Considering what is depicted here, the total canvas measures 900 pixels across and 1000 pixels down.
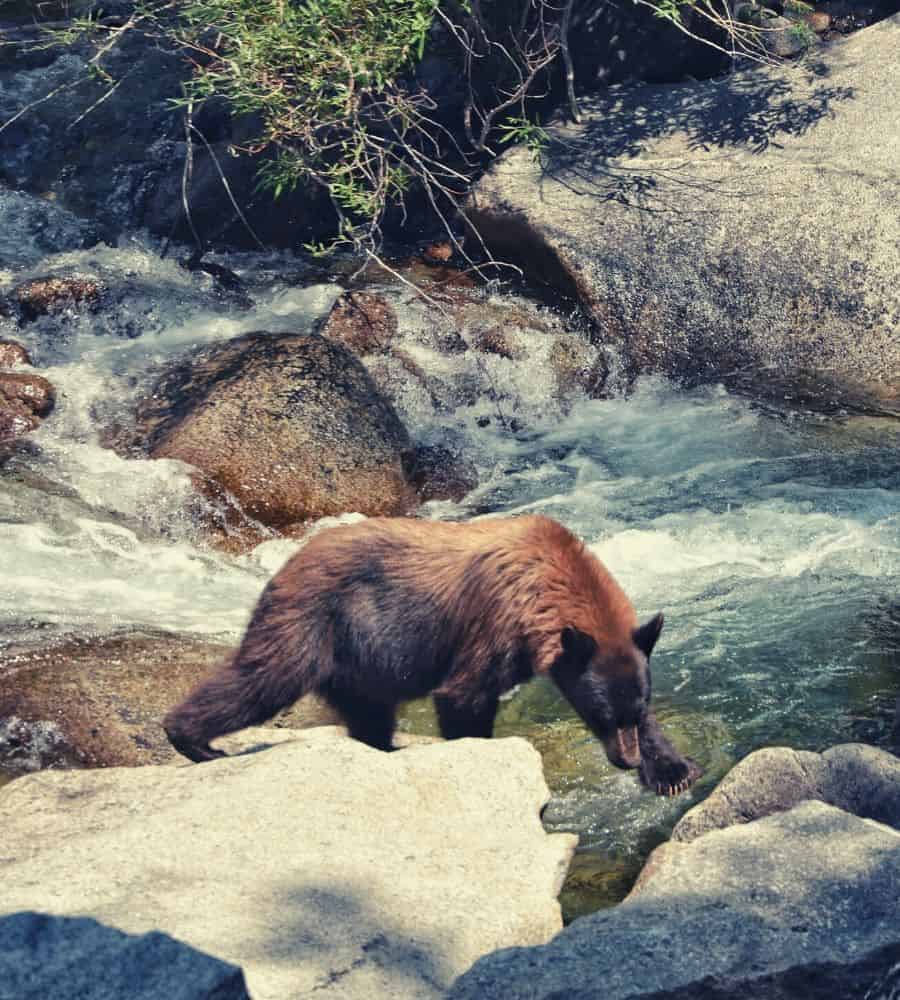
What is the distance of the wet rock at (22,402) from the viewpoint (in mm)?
9477

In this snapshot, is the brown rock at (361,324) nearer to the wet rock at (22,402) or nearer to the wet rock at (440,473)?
the wet rock at (440,473)

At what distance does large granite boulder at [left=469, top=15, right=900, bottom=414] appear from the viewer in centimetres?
1069

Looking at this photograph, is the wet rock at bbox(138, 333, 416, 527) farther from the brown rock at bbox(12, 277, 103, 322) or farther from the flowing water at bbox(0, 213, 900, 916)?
the brown rock at bbox(12, 277, 103, 322)

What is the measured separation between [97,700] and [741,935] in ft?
11.0

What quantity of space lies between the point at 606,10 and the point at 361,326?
14.1 ft

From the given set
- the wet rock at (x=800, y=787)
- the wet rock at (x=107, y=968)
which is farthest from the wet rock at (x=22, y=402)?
the wet rock at (x=107, y=968)

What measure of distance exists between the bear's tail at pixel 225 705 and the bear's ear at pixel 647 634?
146cm

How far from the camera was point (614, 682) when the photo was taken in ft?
19.0

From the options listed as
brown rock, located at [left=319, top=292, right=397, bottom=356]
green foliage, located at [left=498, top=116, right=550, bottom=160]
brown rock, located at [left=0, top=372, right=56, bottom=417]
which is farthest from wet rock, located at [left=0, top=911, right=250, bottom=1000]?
green foliage, located at [left=498, top=116, right=550, bottom=160]

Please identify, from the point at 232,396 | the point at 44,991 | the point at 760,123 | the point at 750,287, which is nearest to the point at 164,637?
the point at 232,396

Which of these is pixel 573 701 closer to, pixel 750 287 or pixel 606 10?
pixel 750 287

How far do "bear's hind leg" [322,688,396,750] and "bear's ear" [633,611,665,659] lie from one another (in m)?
1.18

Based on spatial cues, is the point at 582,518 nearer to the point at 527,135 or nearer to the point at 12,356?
the point at 527,135

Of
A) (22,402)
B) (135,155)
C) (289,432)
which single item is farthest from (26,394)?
(135,155)
